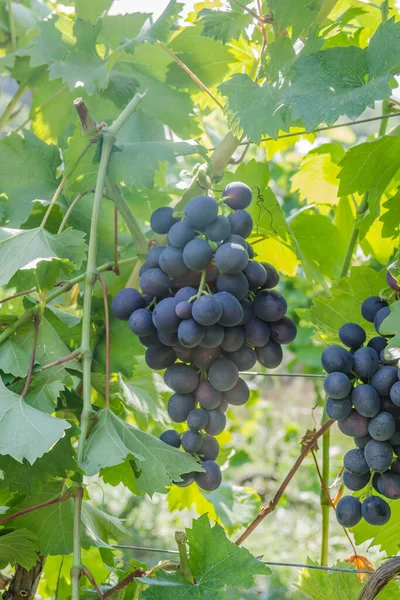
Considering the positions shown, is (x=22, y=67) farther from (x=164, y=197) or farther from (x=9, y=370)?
(x=9, y=370)

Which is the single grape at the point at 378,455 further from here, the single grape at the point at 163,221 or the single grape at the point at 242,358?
the single grape at the point at 163,221

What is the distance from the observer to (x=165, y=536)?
3.29m

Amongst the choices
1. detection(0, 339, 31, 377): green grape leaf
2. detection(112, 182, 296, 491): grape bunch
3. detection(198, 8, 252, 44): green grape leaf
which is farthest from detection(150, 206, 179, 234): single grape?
detection(198, 8, 252, 44): green grape leaf

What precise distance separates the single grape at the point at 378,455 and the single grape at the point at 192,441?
0.18 metres

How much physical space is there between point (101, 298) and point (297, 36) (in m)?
0.44

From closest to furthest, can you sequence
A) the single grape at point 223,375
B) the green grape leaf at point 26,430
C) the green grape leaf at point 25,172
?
the green grape leaf at point 26,430 < the single grape at point 223,375 < the green grape leaf at point 25,172

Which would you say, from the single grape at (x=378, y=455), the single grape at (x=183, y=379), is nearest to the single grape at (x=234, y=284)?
the single grape at (x=183, y=379)

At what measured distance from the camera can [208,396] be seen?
76 cm

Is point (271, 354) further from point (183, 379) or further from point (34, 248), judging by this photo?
point (34, 248)

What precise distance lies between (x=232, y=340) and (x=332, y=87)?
0.31m

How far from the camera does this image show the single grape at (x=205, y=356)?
75cm

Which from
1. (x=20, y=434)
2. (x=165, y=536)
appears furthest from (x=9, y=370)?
(x=165, y=536)

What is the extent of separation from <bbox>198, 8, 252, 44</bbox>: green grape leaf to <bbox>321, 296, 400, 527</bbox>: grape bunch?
476 millimetres

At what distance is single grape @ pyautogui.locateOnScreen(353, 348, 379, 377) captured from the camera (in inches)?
28.4
